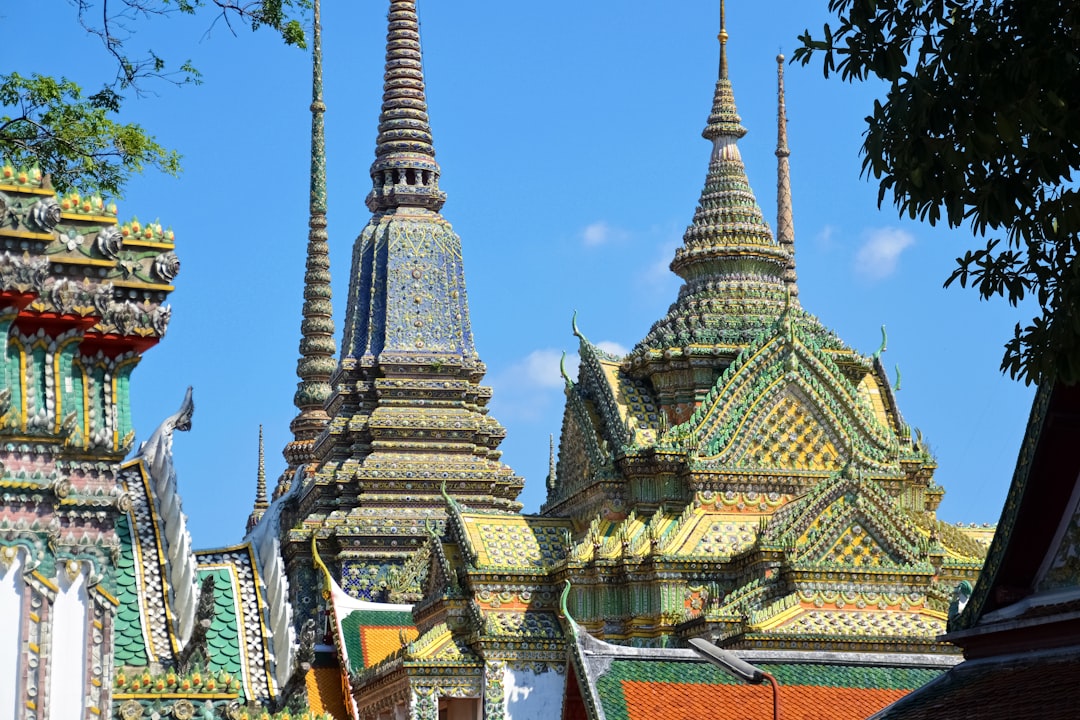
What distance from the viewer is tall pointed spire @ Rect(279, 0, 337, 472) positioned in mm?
59562

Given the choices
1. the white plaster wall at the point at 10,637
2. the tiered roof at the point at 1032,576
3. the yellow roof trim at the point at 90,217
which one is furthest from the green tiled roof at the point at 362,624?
the tiered roof at the point at 1032,576

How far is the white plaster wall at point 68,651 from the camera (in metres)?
16.8

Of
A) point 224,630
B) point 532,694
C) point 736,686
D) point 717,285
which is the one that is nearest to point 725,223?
point 717,285

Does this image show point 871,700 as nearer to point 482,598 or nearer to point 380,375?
point 482,598

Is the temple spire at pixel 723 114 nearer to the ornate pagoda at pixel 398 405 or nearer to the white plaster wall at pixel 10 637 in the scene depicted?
the ornate pagoda at pixel 398 405

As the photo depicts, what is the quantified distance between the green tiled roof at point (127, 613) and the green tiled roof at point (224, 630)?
691 millimetres

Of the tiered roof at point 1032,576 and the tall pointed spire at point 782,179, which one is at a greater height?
the tall pointed spire at point 782,179

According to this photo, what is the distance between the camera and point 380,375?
49312 mm

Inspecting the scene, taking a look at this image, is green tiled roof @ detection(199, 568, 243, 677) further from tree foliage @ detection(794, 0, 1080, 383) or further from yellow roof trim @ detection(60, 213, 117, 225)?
tree foliage @ detection(794, 0, 1080, 383)

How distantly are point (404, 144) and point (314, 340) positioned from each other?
1094 cm

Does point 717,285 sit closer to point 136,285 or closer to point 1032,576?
point 136,285

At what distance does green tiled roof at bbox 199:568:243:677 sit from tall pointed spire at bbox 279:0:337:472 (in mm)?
36936

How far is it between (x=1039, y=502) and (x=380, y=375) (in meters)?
34.3

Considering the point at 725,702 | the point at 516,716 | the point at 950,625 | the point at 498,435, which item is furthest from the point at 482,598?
the point at 950,625
